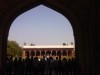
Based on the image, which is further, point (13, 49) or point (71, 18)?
point (13, 49)

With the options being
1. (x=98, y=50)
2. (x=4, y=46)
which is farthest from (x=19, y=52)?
(x=98, y=50)

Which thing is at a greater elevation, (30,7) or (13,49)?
(30,7)

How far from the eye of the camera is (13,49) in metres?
43.9

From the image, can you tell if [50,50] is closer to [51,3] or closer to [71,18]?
[71,18]

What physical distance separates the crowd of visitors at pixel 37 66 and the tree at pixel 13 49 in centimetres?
2864

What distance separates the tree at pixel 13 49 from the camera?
4306 centimetres

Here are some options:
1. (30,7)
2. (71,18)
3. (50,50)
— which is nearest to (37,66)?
(30,7)

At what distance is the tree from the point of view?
4306 centimetres

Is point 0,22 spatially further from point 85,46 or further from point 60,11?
point 85,46

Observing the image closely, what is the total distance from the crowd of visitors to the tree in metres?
28.6

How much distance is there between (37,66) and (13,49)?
31.5 meters

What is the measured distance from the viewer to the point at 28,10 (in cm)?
1551

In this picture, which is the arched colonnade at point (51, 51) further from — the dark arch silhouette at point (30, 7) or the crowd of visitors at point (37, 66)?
the crowd of visitors at point (37, 66)

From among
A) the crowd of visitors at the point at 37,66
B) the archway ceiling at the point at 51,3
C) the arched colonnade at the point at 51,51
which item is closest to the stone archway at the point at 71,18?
the archway ceiling at the point at 51,3
